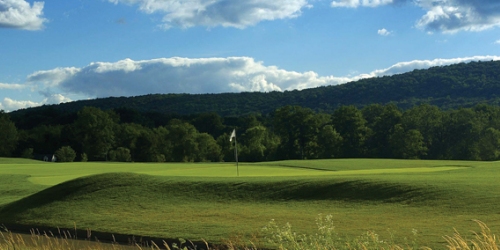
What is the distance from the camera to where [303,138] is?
80812 millimetres

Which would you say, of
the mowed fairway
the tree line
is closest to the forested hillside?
the tree line

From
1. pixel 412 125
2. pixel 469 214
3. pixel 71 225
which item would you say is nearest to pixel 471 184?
pixel 469 214

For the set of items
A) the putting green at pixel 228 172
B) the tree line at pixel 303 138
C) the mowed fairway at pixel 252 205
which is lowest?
the mowed fairway at pixel 252 205

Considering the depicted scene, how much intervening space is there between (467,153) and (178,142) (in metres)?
44.5

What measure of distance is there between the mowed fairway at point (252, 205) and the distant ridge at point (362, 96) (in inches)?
3725

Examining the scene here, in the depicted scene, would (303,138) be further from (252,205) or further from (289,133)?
(252,205)

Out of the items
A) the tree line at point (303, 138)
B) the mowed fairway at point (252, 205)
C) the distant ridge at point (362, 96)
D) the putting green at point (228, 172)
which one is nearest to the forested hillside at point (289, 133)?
the tree line at point (303, 138)

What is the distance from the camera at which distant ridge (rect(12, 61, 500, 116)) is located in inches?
4555

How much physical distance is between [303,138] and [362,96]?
1988 inches

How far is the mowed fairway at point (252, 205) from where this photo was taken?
556 inches

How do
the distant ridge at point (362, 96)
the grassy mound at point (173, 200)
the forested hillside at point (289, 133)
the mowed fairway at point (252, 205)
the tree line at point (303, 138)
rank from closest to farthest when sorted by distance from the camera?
the mowed fairway at point (252, 205) < the grassy mound at point (173, 200) < the tree line at point (303, 138) < the forested hillside at point (289, 133) < the distant ridge at point (362, 96)

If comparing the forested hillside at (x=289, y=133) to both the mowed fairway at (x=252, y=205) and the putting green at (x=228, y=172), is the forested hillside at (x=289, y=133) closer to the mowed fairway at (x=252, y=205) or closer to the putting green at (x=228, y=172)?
the putting green at (x=228, y=172)

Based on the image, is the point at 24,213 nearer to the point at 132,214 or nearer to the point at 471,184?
the point at 132,214

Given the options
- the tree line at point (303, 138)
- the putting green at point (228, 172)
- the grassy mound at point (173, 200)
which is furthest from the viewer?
the tree line at point (303, 138)
